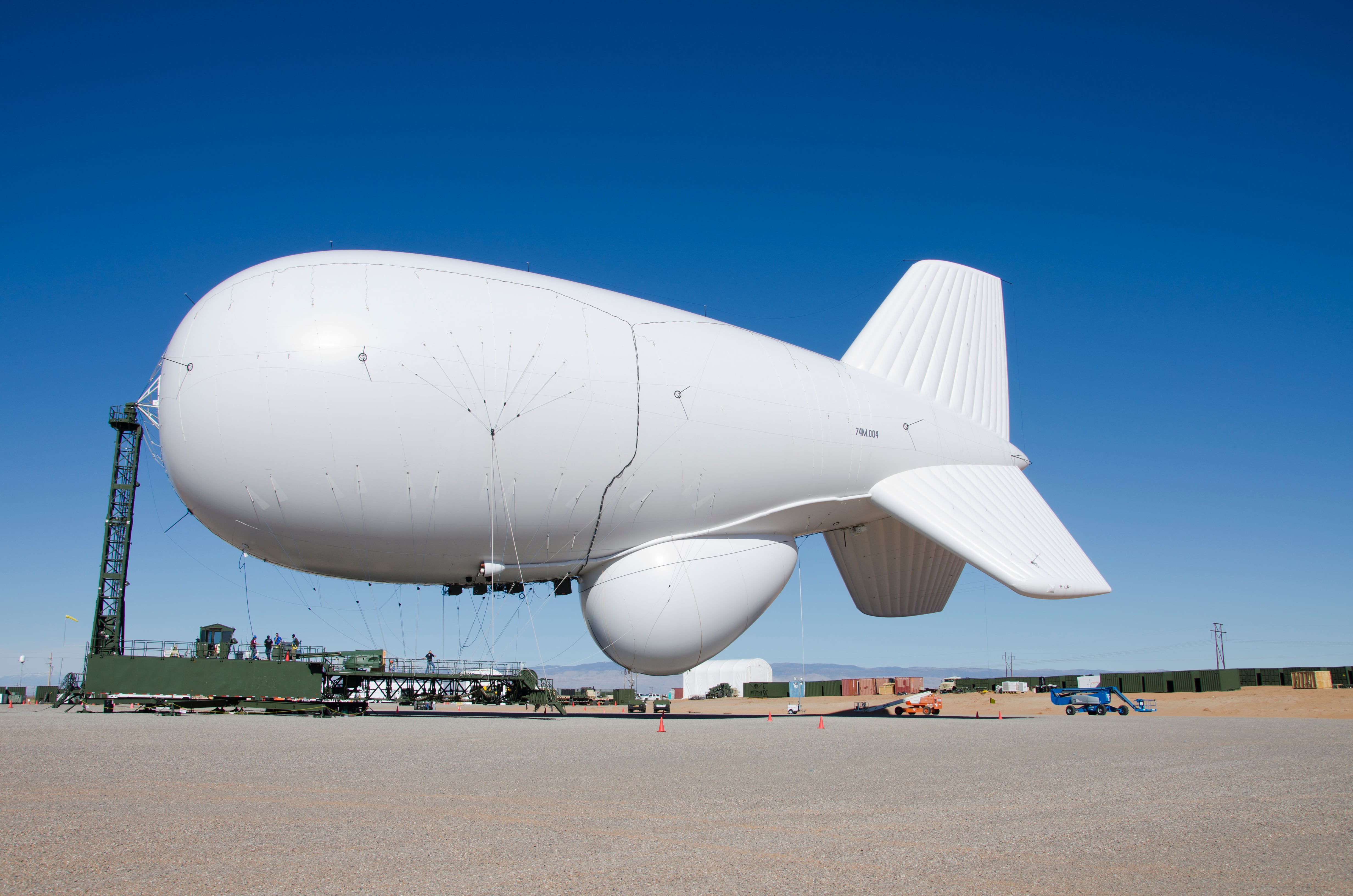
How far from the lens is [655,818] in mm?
7426

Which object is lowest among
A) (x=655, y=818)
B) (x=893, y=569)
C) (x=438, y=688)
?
(x=438, y=688)

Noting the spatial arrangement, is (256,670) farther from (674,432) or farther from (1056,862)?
(1056,862)

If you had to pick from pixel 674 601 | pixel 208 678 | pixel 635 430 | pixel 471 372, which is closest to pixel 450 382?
pixel 471 372

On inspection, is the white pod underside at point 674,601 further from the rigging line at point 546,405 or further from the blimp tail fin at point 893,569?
the blimp tail fin at point 893,569

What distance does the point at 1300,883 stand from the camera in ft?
17.8

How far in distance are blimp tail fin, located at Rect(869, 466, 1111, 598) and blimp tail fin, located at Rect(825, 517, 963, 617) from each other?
69.1 inches

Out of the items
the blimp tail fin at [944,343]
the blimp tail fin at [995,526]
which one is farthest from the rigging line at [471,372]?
the blimp tail fin at [944,343]

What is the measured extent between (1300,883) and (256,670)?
23148mm

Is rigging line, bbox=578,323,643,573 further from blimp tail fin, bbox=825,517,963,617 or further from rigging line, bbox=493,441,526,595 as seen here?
blimp tail fin, bbox=825,517,963,617

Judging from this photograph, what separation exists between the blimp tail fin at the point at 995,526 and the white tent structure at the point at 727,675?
46288 millimetres

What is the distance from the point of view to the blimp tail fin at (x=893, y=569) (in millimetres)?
26234

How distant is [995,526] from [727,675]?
48889mm

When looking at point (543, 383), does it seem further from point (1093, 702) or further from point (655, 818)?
point (1093, 702)

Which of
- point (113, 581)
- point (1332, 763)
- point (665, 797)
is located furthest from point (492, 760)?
point (113, 581)
